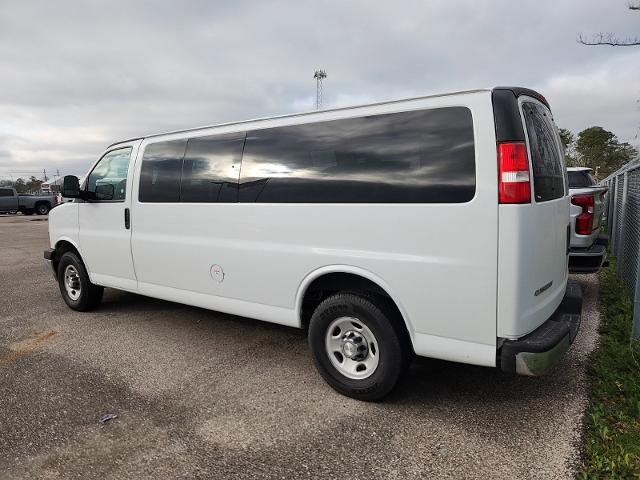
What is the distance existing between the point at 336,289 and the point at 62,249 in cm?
408

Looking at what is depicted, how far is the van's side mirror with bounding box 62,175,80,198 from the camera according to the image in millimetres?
5121

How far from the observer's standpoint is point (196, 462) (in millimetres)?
2746

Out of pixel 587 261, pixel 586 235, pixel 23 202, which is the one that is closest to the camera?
pixel 587 261

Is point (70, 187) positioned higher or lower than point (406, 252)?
higher

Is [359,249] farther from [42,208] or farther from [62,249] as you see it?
[42,208]

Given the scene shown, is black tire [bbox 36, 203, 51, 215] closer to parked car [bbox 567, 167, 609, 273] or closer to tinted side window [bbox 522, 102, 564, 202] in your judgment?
parked car [bbox 567, 167, 609, 273]

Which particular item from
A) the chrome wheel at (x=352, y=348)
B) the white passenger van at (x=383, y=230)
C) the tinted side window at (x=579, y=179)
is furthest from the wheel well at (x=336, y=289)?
the tinted side window at (x=579, y=179)

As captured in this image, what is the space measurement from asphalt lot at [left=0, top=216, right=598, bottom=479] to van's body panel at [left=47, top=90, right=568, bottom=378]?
51 cm

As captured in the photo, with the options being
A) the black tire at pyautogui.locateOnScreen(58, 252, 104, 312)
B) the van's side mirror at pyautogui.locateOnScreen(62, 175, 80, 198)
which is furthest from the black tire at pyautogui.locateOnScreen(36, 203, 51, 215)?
the van's side mirror at pyautogui.locateOnScreen(62, 175, 80, 198)

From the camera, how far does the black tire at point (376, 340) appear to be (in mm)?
3176

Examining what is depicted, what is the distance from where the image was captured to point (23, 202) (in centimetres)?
2845

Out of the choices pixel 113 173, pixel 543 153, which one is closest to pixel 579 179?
pixel 543 153

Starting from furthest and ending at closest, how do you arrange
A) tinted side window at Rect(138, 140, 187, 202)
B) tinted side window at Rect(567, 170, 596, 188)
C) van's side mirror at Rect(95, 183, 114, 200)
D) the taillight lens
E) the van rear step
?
1. tinted side window at Rect(567, 170, 596, 188)
2. van's side mirror at Rect(95, 183, 114, 200)
3. the van rear step
4. tinted side window at Rect(138, 140, 187, 202)
5. the taillight lens

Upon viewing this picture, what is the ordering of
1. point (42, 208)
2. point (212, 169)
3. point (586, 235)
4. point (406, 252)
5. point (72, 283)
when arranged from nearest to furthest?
point (406, 252) < point (212, 169) < point (586, 235) < point (72, 283) < point (42, 208)
